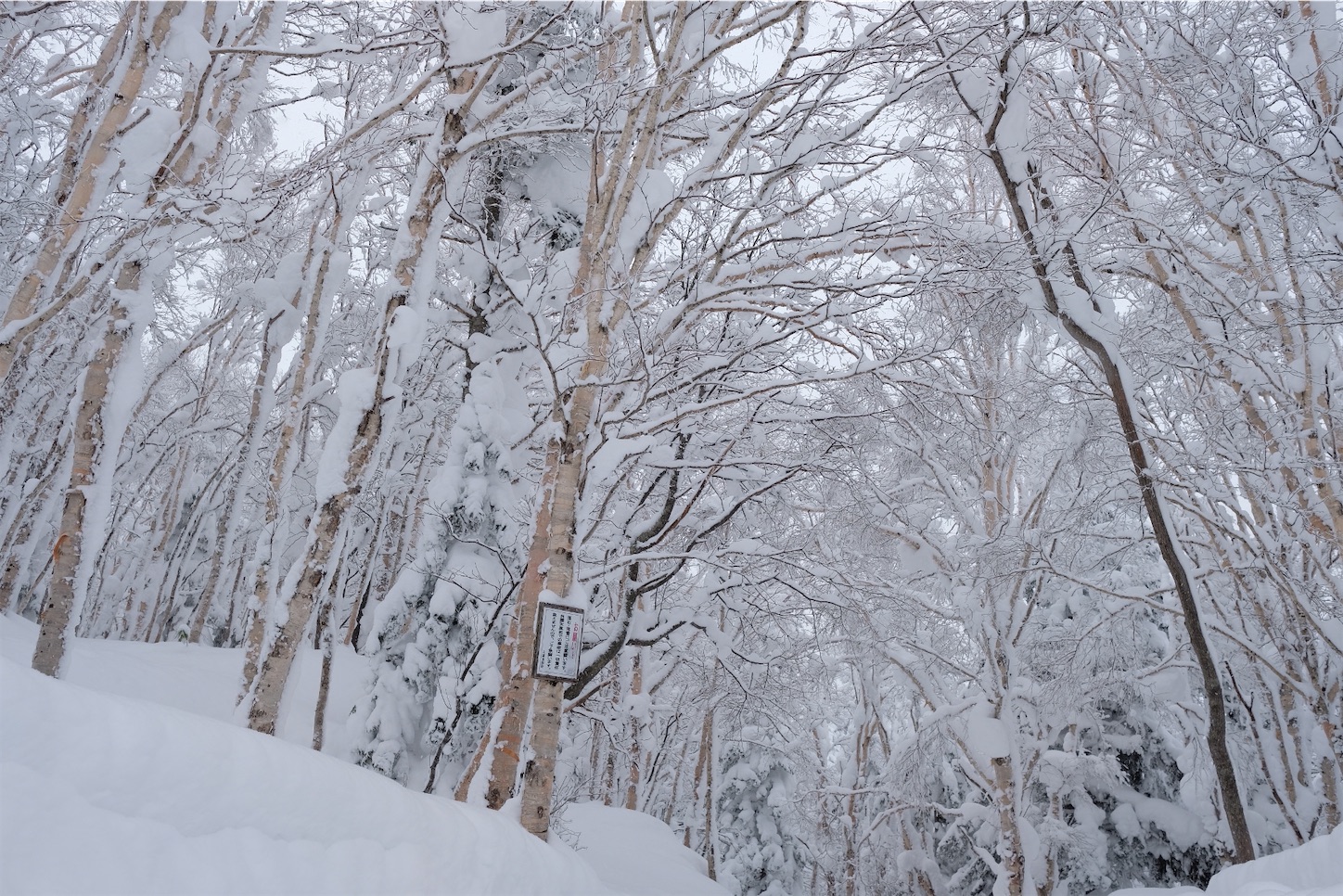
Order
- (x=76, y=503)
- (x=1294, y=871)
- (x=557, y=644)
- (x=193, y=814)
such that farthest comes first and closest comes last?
(x=76, y=503), (x=557, y=644), (x=1294, y=871), (x=193, y=814)

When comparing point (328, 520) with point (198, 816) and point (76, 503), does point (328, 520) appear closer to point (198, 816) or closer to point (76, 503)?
point (76, 503)

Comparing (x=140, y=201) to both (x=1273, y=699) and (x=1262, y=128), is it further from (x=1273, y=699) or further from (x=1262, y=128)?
(x=1273, y=699)

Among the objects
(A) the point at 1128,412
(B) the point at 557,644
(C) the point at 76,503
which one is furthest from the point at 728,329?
(C) the point at 76,503

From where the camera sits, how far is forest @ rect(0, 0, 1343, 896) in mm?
4957

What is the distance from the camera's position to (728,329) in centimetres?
777

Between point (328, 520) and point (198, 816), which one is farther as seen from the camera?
point (328, 520)

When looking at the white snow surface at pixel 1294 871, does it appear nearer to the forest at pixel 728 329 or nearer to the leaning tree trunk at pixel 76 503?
the forest at pixel 728 329

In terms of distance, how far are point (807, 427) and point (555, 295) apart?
2671mm

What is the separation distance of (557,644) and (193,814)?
2740 mm

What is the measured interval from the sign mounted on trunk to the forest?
0.26 ft

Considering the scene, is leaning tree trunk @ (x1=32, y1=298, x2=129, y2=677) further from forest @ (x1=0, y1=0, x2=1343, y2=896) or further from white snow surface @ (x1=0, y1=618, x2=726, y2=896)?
white snow surface @ (x1=0, y1=618, x2=726, y2=896)

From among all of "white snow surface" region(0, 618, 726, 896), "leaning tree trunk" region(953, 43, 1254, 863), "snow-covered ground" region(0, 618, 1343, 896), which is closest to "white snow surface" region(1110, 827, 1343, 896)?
"snow-covered ground" region(0, 618, 1343, 896)

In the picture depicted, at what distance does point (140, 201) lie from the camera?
5262mm

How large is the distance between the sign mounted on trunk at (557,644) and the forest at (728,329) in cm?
8
